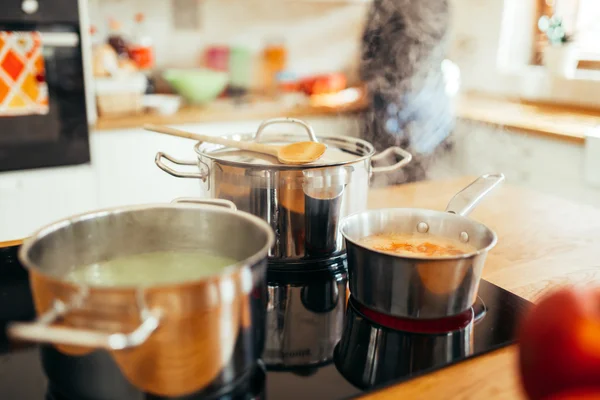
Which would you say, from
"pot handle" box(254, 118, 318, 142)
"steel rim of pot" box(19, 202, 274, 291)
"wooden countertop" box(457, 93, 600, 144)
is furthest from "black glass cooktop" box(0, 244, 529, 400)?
"wooden countertop" box(457, 93, 600, 144)

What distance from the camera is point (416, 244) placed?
→ 0.73 m

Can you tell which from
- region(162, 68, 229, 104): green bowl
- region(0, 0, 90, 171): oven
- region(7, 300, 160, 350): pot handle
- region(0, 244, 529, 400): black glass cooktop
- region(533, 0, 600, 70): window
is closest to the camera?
region(7, 300, 160, 350): pot handle

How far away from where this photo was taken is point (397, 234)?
77 cm

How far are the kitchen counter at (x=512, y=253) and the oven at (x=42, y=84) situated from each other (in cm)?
128

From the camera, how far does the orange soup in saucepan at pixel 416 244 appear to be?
0.70 metres

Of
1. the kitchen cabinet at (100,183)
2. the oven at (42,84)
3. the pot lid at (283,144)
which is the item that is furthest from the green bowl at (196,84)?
the pot lid at (283,144)

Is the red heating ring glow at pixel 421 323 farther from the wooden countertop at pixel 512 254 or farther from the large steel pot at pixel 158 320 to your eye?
the large steel pot at pixel 158 320

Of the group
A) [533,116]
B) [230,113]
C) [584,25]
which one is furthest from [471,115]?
[230,113]

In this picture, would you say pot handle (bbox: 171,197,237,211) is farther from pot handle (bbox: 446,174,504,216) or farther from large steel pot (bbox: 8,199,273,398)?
pot handle (bbox: 446,174,504,216)

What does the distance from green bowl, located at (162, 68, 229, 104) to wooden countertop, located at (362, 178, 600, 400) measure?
1379 millimetres

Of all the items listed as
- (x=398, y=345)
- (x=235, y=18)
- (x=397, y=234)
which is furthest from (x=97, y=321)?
(x=235, y=18)

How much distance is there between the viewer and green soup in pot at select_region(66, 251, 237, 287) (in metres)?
0.59

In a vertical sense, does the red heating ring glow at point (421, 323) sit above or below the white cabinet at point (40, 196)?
above

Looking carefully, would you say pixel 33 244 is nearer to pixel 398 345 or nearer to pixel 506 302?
pixel 398 345
